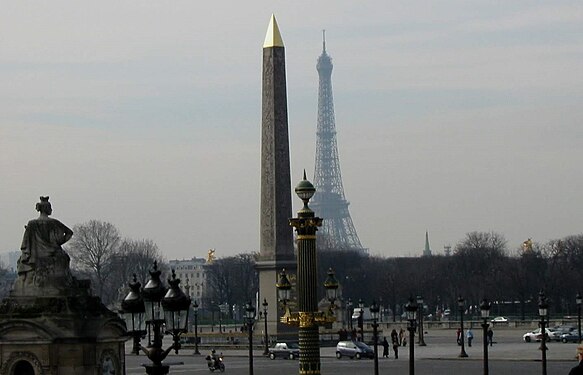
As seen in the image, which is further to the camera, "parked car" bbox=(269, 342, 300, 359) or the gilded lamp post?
"parked car" bbox=(269, 342, 300, 359)

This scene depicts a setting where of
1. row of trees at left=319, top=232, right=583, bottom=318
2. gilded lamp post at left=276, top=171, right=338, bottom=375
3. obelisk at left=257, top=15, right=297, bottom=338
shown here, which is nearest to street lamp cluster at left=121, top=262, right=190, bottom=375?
gilded lamp post at left=276, top=171, right=338, bottom=375

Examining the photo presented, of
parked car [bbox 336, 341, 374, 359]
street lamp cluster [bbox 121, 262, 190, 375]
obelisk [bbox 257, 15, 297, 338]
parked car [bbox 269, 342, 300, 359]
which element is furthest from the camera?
obelisk [bbox 257, 15, 297, 338]

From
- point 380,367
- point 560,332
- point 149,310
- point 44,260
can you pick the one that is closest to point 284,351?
point 380,367

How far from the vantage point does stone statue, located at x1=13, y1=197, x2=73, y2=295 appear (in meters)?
22.9

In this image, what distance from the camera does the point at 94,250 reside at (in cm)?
14362

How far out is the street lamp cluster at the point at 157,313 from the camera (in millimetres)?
16875

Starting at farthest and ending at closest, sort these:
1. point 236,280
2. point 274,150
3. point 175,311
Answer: point 236,280 → point 274,150 → point 175,311

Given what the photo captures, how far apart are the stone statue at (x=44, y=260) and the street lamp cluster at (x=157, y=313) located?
5.56m

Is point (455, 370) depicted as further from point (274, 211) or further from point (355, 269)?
point (355, 269)

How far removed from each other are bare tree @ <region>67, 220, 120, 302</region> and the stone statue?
11686cm

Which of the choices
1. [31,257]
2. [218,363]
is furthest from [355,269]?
[31,257]

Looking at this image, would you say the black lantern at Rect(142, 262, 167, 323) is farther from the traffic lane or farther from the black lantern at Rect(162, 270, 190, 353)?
the traffic lane

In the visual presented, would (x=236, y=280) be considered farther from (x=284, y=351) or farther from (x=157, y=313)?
(x=157, y=313)

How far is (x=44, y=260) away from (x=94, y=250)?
122 m
